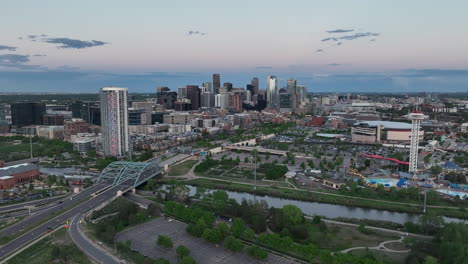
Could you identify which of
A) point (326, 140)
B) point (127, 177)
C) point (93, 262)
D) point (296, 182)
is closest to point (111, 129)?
point (127, 177)

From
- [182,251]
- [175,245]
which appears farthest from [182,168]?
[182,251]

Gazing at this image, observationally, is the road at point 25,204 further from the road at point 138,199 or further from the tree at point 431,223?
the tree at point 431,223

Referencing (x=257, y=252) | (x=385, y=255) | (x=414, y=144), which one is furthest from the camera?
(x=414, y=144)

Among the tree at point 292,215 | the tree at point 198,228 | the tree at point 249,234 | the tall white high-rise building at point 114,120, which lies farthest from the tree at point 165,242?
the tall white high-rise building at point 114,120

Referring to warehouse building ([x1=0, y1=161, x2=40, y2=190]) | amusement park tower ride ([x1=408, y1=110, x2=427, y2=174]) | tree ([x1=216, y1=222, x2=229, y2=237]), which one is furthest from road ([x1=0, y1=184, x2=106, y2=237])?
amusement park tower ride ([x1=408, y1=110, x2=427, y2=174])

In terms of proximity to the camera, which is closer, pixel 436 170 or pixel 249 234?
pixel 249 234

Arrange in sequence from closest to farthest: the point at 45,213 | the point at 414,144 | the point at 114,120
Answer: the point at 45,213
the point at 414,144
the point at 114,120

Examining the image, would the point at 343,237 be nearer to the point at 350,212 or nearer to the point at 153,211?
the point at 350,212

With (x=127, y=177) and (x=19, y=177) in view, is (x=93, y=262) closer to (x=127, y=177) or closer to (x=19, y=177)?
(x=127, y=177)
